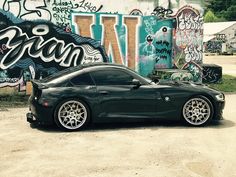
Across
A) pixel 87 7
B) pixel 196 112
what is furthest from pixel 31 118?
pixel 87 7

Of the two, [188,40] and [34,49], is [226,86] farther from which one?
[34,49]

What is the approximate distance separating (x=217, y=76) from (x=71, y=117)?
34.0 ft

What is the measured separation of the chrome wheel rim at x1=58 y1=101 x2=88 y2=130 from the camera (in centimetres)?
898

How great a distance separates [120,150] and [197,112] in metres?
2.55

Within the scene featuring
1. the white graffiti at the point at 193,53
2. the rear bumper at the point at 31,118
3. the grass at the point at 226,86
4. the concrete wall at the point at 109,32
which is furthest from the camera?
the white graffiti at the point at 193,53

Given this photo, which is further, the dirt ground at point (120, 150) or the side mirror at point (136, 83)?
the side mirror at point (136, 83)

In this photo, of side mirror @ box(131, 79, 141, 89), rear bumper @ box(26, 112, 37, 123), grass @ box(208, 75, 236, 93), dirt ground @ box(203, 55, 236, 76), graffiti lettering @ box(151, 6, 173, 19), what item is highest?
graffiti lettering @ box(151, 6, 173, 19)

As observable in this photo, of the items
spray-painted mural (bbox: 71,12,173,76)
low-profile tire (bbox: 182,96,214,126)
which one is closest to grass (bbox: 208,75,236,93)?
spray-painted mural (bbox: 71,12,173,76)

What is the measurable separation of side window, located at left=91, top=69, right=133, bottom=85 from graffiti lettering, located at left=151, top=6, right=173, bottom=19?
259 inches

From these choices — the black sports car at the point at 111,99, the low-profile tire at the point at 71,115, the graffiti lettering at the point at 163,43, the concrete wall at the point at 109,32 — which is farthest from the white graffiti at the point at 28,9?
the low-profile tire at the point at 71,115

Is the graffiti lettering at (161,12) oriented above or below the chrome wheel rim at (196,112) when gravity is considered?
above

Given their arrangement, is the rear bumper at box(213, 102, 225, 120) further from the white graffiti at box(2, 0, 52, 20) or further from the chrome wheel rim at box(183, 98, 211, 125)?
the white graffiti at box(2, 0, 52, 20)

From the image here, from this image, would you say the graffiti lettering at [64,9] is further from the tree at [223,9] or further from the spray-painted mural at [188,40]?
the tree at [223,9]

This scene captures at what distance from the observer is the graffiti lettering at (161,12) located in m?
15.5
